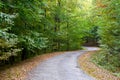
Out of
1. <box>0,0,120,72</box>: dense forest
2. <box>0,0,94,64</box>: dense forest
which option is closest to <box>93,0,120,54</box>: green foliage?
<box>0,0,120,72</box>: dense forest

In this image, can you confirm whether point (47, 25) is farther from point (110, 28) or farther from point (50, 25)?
point (110, 28)

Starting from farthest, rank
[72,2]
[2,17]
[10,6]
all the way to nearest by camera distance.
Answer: [72,2], [10,6], [2,17]

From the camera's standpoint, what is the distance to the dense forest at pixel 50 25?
13859 millimetres

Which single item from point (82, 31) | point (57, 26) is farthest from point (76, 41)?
point (57, 26)

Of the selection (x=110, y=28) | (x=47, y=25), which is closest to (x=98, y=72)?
(x=110, y=28)

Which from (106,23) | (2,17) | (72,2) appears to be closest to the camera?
(2,17)

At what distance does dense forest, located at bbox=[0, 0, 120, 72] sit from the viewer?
13859mm

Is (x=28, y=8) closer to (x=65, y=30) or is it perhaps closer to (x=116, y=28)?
(x=116, y=28)

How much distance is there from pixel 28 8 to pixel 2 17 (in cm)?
658

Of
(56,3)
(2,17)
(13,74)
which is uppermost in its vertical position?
(56,3)

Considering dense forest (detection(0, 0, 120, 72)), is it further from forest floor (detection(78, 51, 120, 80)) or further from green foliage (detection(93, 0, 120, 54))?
forest floor (detection(78, 51, 120, 80))

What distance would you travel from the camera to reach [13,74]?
436 inches

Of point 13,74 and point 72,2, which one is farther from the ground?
point 72,2

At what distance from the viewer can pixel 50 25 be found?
2539cm
